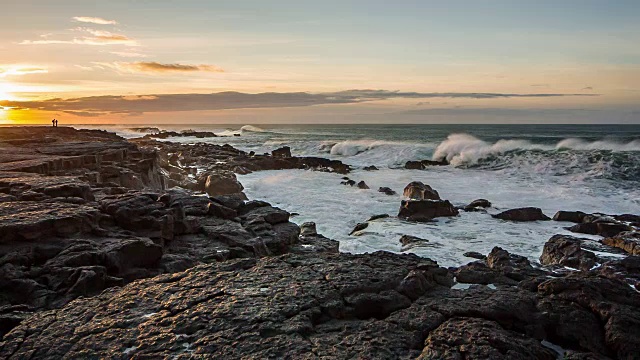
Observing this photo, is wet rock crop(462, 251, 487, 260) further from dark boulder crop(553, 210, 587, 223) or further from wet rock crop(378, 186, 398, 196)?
wet rock crop(378, 186, 398, 196)

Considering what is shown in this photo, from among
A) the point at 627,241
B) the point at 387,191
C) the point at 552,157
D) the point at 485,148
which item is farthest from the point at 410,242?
the point at 485,148

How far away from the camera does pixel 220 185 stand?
912 inches

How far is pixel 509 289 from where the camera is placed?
6012 millimetres

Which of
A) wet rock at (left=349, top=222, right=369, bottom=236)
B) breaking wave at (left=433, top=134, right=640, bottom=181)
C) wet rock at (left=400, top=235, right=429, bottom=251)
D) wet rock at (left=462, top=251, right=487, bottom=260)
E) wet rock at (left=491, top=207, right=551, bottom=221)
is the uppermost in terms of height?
breaking wave at (left=433, top=134, right=640, bottom=181)

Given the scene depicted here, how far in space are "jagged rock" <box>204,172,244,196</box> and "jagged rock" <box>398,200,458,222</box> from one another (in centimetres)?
918

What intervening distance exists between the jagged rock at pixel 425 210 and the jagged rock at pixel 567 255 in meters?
5.54

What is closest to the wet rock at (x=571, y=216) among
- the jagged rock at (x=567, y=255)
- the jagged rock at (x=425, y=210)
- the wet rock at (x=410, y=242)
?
the jagged rock at (x=425, y=210)

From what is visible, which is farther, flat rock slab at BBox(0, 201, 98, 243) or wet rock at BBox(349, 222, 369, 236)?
wet rock at BBox(349, 222, 369, 236)

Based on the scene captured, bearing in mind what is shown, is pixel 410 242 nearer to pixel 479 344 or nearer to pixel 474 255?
pixel 474 255

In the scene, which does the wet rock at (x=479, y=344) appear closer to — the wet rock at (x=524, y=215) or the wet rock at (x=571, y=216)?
the wet rock at (x=524, y=215)

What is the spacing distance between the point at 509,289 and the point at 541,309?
25.6 inches

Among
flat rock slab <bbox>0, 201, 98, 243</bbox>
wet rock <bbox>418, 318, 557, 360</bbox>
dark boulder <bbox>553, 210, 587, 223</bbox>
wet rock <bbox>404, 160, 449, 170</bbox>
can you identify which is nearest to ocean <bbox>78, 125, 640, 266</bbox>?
dark boulder <bbox>553, 210, 587, 223</bbox>

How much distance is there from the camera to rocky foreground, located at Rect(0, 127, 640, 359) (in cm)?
454

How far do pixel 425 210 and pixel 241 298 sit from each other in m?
14.2
